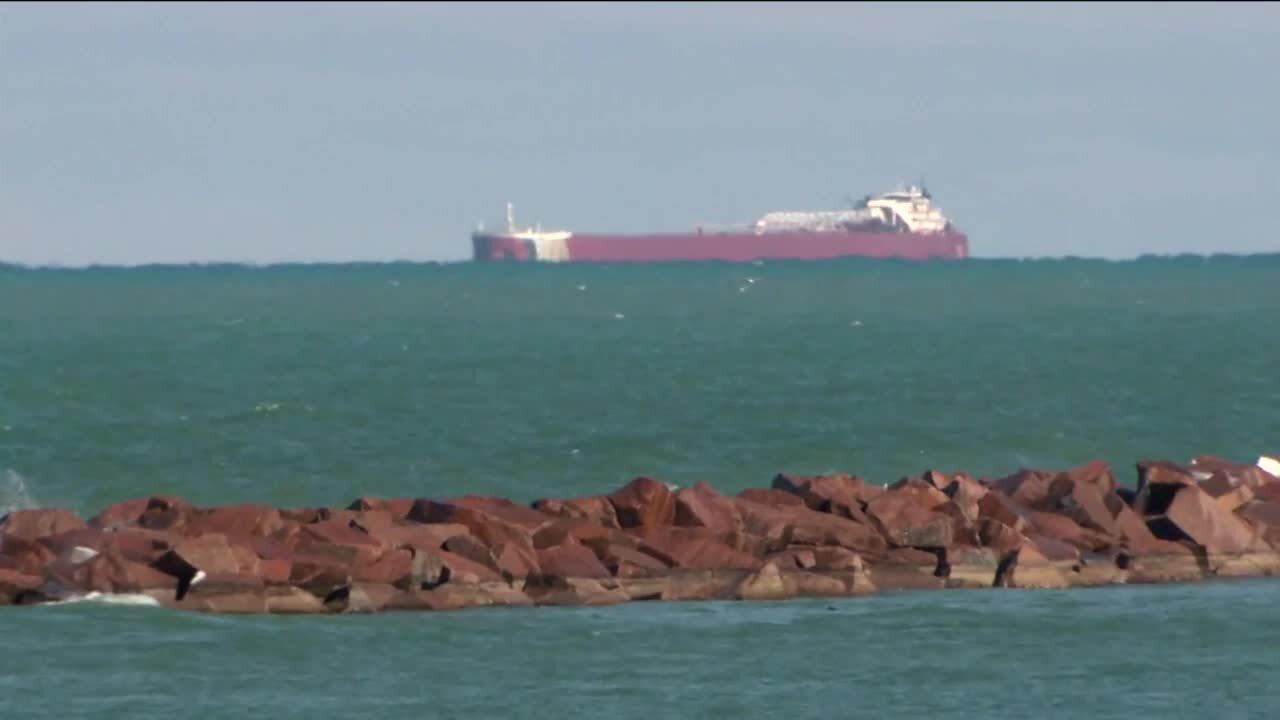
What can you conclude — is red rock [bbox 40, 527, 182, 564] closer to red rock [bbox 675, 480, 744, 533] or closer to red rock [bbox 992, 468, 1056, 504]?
red rock [bbox 675, 480, 744, 533]

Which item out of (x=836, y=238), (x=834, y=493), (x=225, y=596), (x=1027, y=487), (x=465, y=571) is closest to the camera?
(x=225, y=596)

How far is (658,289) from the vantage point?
12044 cm

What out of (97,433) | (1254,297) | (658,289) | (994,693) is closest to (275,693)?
(994,693)

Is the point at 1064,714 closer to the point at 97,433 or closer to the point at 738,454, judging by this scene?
the point at 738,454

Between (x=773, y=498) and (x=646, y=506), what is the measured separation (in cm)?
209

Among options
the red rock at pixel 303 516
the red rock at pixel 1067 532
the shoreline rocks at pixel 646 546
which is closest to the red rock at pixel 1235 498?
the shoreline rocks at pixel 646 546

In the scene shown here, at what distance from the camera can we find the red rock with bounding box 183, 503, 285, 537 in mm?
25281

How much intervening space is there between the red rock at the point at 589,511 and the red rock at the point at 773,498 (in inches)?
71.4

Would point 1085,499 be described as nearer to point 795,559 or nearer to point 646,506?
point 795,559

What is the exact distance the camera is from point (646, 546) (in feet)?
82.2

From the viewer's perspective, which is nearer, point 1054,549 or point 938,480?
point 1054,549

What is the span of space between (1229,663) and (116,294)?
106 meters

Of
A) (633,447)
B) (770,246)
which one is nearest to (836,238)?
(770,246)

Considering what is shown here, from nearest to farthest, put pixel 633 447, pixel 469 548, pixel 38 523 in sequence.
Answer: pixel 469 548
pixel 38 523
pixel 633 447
